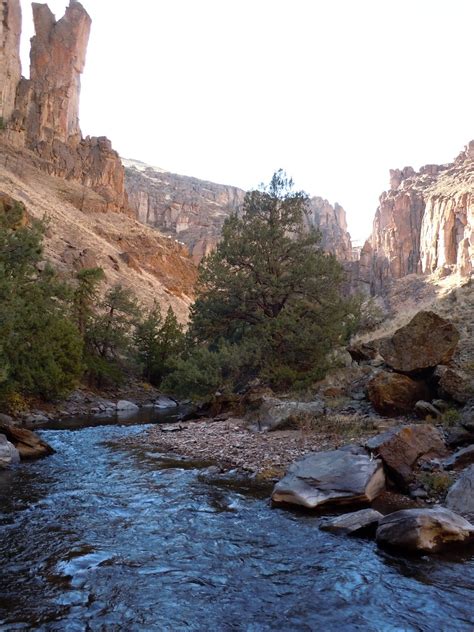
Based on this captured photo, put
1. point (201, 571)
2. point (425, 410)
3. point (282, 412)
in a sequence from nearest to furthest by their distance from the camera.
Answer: point (201, 571) < point (425, 410) < point (282, 412)

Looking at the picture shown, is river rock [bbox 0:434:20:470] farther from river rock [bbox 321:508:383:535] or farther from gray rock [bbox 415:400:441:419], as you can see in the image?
gray rock [bbox 415:400:441:419]

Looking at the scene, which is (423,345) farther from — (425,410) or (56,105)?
(56,105)

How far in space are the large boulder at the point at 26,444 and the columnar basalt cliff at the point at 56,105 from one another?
6540 centimetres

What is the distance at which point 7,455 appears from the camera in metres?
10.4

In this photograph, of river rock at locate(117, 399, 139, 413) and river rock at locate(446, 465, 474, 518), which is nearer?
river rock at locate(446, 465, 474, 518)

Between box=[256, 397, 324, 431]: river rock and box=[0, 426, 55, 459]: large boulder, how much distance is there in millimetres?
5584

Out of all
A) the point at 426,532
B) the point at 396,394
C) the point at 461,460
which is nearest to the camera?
the point at 426,532

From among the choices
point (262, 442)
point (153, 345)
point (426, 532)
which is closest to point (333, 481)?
point (426, 532)

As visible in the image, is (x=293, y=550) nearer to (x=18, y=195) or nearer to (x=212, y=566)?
(x=212, y=566)

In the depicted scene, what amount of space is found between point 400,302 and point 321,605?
8185cm

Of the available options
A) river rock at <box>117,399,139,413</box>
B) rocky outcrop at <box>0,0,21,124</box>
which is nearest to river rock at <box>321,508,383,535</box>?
river rock at <box>117,399,139,413</box>

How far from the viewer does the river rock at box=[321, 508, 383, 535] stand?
6164 millimetres

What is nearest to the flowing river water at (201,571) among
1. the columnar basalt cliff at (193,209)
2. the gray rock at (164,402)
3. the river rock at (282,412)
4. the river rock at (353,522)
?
the river rock at (353,522)

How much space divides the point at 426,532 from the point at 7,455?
863 centimetres
